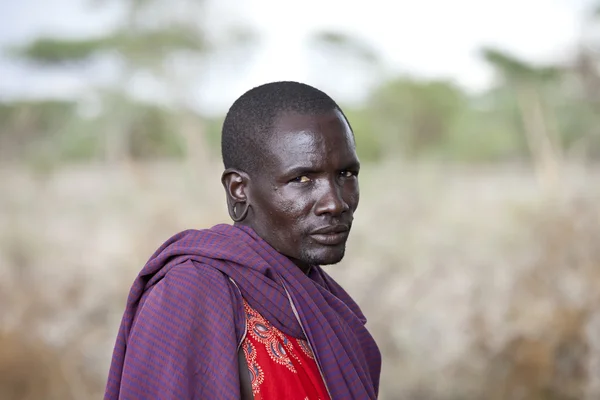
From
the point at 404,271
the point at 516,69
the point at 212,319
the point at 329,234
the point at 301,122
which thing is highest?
the point at 516,69

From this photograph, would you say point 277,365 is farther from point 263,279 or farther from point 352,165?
point 352,165

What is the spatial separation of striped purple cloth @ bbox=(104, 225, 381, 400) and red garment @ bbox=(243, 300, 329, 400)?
25mm

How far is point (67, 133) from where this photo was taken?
4.63 m

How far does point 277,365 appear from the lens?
5.20ft

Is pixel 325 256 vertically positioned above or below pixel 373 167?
below

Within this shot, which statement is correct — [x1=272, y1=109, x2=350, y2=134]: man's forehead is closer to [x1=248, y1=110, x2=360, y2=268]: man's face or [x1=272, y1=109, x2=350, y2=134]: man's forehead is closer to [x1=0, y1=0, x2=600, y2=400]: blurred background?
[x1=248, y1=110, x2=360, y2=268]: man's face

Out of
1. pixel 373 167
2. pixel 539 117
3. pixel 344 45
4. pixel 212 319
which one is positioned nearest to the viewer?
pixel 212 319

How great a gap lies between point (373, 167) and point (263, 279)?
3.81 m

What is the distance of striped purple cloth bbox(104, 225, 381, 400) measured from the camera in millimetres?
1471

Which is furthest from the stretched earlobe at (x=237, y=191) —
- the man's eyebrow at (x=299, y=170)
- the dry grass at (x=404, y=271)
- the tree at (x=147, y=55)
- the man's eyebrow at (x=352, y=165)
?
the tree at (x=147, y=55)

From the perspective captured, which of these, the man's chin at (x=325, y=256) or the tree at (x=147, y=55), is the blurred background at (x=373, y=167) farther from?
the man's chin at (x=325, y=256)

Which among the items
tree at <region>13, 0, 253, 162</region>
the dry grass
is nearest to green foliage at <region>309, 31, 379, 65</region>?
tree at <region>13, 0, 253, 162</region>

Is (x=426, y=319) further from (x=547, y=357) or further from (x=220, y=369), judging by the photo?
(x=220, y=369)

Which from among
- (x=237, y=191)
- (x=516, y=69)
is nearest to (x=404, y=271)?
(x=516, y=69)
